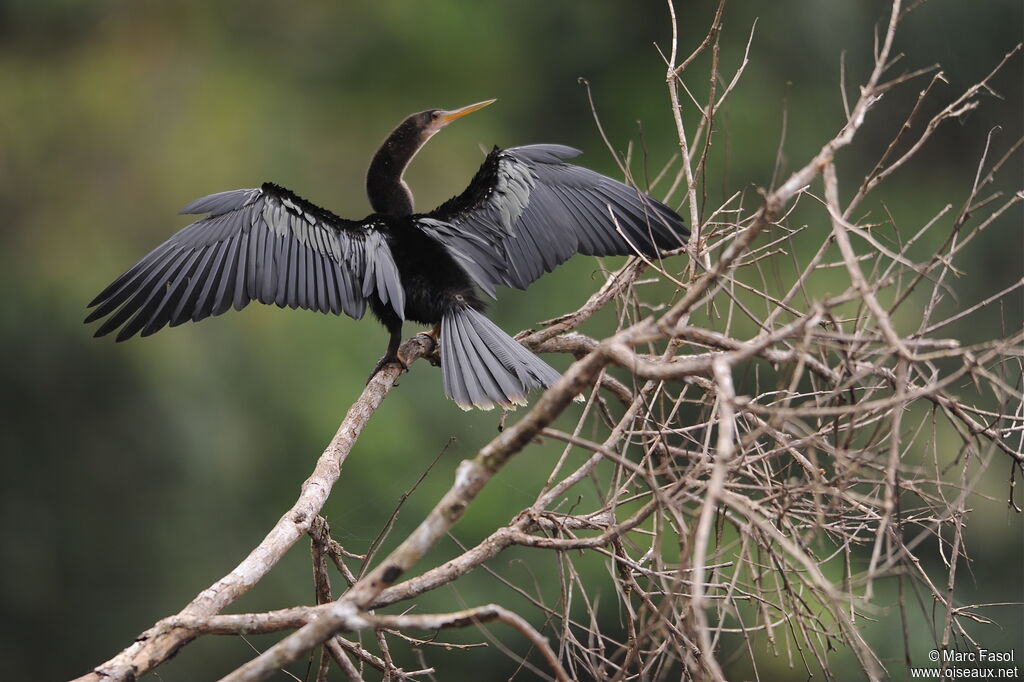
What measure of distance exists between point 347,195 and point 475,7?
231 cm

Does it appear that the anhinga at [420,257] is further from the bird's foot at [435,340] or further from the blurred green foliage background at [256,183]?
the blurred green foliage background at [256,183]

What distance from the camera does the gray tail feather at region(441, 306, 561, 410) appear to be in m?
2.48

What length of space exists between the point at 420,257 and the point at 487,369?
562 millimetres

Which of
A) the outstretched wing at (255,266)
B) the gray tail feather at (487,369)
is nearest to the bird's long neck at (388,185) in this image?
the outstretched wing at (255,266)

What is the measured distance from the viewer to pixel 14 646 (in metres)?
6.30

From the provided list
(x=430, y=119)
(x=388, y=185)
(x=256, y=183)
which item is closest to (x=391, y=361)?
(x=388, y=185)

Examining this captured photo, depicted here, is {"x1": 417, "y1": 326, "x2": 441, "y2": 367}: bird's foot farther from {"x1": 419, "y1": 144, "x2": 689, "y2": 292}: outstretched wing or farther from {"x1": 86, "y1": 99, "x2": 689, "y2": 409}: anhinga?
{"x1": 419, "y1": 144, "x2": 689, "y2": 292}: outstretched wing

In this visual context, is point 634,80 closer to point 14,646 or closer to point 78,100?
point 78,100

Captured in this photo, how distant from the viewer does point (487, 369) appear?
8.36ft

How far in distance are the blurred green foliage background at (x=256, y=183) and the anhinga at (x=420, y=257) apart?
6.53 ft

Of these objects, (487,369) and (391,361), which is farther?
(391,361)

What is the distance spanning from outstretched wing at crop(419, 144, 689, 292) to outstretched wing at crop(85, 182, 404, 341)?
240mm

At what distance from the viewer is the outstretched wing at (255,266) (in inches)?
105

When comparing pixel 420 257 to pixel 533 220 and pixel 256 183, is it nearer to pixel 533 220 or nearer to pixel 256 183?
pixel 533 220
